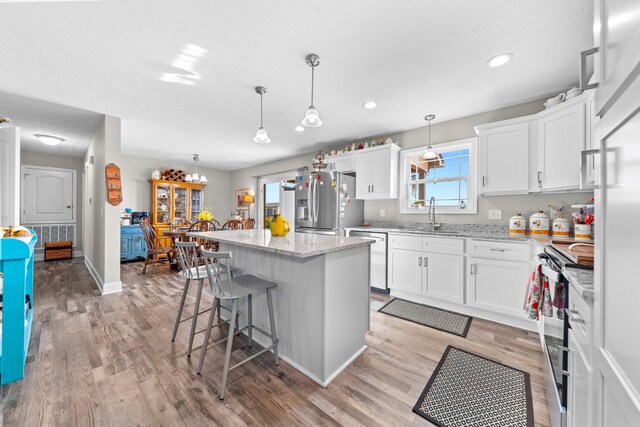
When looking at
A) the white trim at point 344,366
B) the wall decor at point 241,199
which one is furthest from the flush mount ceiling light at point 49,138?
the white trim at point 344,366

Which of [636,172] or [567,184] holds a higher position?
[567,184]

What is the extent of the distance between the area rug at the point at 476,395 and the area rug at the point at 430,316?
55 cm

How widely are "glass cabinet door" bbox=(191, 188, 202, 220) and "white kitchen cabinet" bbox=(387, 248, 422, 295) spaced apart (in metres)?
5.42

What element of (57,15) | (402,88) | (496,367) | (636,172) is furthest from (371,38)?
(496,367)

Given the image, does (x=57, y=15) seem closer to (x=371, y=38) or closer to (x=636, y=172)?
(x=371, y=38)

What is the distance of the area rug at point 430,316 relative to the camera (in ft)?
8.27

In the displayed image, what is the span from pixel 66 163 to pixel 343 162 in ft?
21.3

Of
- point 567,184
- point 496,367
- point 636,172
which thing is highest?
point 567,184

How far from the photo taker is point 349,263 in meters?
1.90

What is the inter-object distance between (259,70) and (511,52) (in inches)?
82.7

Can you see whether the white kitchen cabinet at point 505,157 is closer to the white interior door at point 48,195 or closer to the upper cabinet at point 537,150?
the upper cabinet at point 537,150

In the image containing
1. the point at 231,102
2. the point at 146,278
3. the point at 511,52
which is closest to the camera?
the point at 511,52

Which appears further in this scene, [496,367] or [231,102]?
[231,102]

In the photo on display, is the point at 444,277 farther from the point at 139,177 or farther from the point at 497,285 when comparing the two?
the point at 139,177
